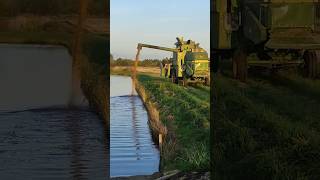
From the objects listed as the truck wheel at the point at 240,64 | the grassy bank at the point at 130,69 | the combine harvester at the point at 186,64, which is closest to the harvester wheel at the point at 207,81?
the combine harvester at the point at 186,64

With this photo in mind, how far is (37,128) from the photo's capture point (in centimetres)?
404

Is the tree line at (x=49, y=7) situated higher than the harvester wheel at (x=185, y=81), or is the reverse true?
the tree line at (x=49, y=7)

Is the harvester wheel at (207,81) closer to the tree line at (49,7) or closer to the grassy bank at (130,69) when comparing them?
the grassy bank at (130,69)

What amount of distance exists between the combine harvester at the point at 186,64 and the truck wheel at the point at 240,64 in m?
0.29

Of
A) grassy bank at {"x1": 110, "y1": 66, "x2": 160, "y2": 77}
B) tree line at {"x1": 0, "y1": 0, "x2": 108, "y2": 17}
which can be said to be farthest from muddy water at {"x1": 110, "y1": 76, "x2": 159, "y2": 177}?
tree line at {"x1": 0, "y1": 0, "x2": 108, "y2": 17}

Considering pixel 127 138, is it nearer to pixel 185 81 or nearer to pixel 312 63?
pixel 185 81

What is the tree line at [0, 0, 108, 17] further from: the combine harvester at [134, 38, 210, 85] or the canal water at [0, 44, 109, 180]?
the combine harvester at [134, 38, 210, 85]

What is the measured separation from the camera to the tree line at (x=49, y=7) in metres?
3.97

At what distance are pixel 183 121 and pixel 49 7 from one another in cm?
133

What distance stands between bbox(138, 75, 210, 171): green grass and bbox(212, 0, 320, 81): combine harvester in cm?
34

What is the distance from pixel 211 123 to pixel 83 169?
1038mm

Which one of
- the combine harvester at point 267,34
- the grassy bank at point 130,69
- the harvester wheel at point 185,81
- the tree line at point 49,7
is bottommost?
the harvester wheel at point 185,81

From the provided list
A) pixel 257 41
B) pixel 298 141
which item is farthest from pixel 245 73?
Result: pixel 298 141

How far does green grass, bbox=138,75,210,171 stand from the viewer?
4109mm
